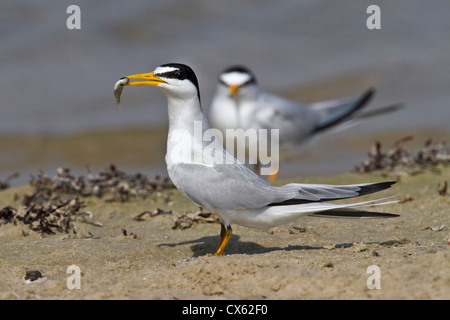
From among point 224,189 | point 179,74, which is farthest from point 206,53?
point 224,189

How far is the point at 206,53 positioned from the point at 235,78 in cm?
731

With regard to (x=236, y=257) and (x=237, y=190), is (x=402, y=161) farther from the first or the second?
(x=236, y=257)

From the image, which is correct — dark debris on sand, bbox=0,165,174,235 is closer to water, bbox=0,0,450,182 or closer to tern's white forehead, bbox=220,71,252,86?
tern's white forehead, bbox=220,71,252,86

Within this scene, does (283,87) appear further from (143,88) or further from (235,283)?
(235,283)

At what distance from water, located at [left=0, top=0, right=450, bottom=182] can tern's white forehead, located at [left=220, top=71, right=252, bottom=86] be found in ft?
13.7

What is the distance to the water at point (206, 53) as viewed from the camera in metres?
12.8

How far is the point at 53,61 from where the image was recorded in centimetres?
1432

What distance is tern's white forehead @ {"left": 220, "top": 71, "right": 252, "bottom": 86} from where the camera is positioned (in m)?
7.96

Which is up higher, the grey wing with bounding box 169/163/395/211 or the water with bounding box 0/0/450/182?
the water with bounding box 0/0/450/182

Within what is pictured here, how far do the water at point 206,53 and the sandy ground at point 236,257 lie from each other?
755 cm

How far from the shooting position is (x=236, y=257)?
347 centimetres

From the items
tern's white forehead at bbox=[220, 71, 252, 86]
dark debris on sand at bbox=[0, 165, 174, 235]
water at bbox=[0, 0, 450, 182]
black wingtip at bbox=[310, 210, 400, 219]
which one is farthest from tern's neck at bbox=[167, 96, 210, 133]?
water at bbox=[0, 0, 450, 182]
